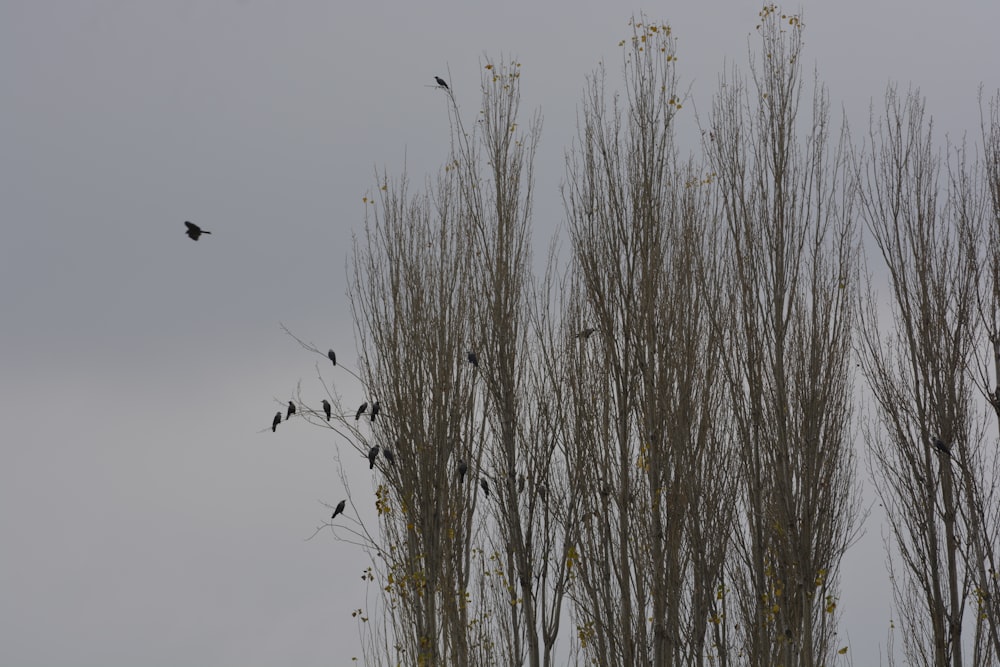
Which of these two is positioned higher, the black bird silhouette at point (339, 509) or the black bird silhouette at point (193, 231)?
the black bird silhouette at point (193, 231)

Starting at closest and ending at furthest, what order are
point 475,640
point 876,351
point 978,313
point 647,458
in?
point 647,458 → point 475,640 → point 978,313 → point 876,351

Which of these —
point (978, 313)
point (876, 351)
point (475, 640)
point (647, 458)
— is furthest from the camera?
point (876, 351)

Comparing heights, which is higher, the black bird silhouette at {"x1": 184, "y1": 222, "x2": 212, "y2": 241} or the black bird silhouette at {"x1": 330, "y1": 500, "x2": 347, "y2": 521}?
the black bird silhouette at {"x1": 184, "y1": 222, "x2": 212, "y2": 241}

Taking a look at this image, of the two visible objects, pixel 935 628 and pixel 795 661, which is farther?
pixel 935 628

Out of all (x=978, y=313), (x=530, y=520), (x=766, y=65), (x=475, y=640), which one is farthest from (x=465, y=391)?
(x=978, y=313)

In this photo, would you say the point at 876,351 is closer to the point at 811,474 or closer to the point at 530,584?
the point at 811,474

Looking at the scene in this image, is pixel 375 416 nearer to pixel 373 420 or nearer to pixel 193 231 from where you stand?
pixel 373 420

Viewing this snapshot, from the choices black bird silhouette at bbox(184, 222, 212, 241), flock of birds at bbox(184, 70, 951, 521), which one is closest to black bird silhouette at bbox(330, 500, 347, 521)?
flock of birds at bbox(184, 70, 951, 521)

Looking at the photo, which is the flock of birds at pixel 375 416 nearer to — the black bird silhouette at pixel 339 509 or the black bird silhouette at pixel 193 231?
the black bird silhouette at pixel 339 509

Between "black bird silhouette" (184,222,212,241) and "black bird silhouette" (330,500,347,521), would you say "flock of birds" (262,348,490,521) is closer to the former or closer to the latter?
"black bird silhouette" (330,500,347,521)

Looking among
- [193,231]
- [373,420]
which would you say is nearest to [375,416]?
[373,420]

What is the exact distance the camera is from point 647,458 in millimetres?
9148

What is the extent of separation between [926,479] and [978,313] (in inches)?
63.9

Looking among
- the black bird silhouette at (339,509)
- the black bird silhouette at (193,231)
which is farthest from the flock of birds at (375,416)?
the black bird silhouette at (193,231)
